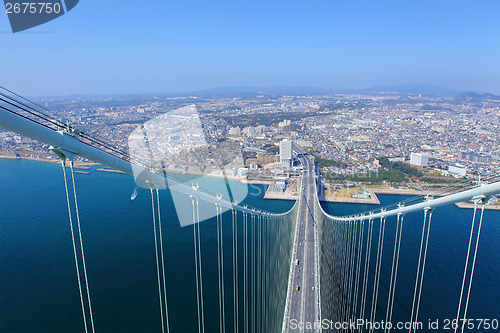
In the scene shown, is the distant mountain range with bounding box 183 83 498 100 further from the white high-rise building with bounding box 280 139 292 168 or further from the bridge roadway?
the bridge roadway

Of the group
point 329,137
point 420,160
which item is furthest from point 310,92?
point 420,160

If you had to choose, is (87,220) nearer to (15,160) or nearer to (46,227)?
(46,227)

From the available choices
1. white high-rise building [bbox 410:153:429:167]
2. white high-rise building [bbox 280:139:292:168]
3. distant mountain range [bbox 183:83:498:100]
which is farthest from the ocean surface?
distant mountain range [bbox 183:83:498:100]

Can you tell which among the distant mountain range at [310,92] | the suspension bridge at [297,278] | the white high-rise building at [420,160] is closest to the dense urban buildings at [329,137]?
the white high-rise building at [420,160]

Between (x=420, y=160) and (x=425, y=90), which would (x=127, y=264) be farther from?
(x=425, y=90)

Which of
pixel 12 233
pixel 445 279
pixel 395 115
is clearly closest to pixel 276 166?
pixel 445 279
